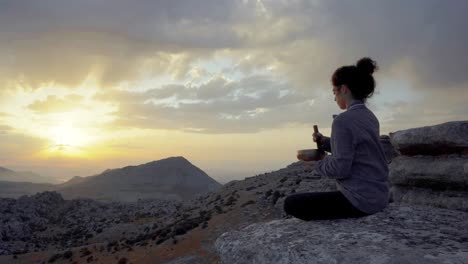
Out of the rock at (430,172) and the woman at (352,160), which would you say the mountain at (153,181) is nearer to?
the rock at (430,172)

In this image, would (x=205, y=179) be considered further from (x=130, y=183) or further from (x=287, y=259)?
(x=287, y=259)

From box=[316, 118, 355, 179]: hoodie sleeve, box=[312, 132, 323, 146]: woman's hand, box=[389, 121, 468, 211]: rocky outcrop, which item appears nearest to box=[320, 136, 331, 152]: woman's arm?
box=[312, 132, 323, 146]: woman's hand

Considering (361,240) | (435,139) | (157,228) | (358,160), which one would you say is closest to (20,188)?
(157,228)

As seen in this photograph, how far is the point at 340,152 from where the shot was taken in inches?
209

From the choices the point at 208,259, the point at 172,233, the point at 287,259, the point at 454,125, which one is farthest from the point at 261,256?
the point at 172,233

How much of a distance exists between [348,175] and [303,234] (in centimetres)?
99

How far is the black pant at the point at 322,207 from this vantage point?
18.5ft

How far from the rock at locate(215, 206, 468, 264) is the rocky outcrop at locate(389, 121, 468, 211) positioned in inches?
190

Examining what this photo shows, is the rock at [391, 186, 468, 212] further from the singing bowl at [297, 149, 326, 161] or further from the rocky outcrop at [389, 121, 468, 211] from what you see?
the singing bowl at [297, 149, 326, 161]

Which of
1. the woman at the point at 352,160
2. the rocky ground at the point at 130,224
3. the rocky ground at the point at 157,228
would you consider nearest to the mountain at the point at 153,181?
the rocky ground at the point at 130,224

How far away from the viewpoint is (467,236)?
488cm

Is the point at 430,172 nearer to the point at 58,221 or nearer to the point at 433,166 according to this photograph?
the point at 433,166

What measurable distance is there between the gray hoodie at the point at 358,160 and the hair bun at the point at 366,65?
1.49ft

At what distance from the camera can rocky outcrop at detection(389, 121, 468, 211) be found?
1055cm
